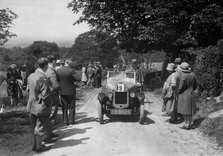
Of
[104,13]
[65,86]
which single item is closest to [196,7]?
[104,13]

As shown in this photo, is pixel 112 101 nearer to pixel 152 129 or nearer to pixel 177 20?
pixel 152 129

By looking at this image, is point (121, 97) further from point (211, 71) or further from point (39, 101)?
point (211, 71)

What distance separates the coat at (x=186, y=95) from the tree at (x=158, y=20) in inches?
429

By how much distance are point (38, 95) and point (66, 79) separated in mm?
2878

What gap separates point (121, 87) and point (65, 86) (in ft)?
6.61

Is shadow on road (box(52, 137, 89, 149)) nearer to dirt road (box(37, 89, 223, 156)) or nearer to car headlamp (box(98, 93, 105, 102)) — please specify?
dirt road (box(37, 89, 223, 156))

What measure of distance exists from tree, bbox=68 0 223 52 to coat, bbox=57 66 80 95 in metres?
11.3

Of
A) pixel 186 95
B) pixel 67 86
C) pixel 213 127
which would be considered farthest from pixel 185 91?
pixel 67 86

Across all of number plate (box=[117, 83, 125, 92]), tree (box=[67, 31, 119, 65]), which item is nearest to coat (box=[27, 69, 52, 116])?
number plate (box=[117, 83, 125, 92])

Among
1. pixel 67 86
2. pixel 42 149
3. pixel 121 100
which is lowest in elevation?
pixel 42 149

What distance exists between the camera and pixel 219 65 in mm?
13836

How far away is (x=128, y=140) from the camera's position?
26.6 feet

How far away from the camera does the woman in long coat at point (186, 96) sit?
930cm

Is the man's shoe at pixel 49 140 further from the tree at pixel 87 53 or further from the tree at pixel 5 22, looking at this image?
the tree at pixel 87 53
